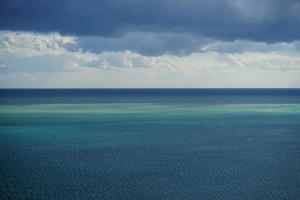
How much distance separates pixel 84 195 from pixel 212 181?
9992mm

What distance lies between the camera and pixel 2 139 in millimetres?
56750

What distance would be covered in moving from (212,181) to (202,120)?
149 feet

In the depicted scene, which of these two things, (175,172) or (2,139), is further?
(2,139)

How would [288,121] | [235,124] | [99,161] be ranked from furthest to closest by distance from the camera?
[288,121] < [235,124] < [99,161]

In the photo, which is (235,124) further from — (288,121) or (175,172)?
(175,172)

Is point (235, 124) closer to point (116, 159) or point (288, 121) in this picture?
point (288, 121)

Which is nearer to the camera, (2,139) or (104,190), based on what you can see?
(104,190)

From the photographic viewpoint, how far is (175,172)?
123 feet

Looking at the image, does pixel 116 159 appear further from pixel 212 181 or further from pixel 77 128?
pixel 77 128

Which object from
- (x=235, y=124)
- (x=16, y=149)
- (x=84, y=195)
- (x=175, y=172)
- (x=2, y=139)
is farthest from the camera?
(x=235, y=124)

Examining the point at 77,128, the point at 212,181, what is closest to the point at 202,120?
the point at 77,128

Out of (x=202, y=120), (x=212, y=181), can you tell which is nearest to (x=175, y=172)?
(x=212, y=181)

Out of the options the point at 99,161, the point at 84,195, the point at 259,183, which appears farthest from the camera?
the point at 99,161

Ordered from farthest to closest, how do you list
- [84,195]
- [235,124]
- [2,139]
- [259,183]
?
[235,124] → [2,139] → [259,183] → [84,195]
